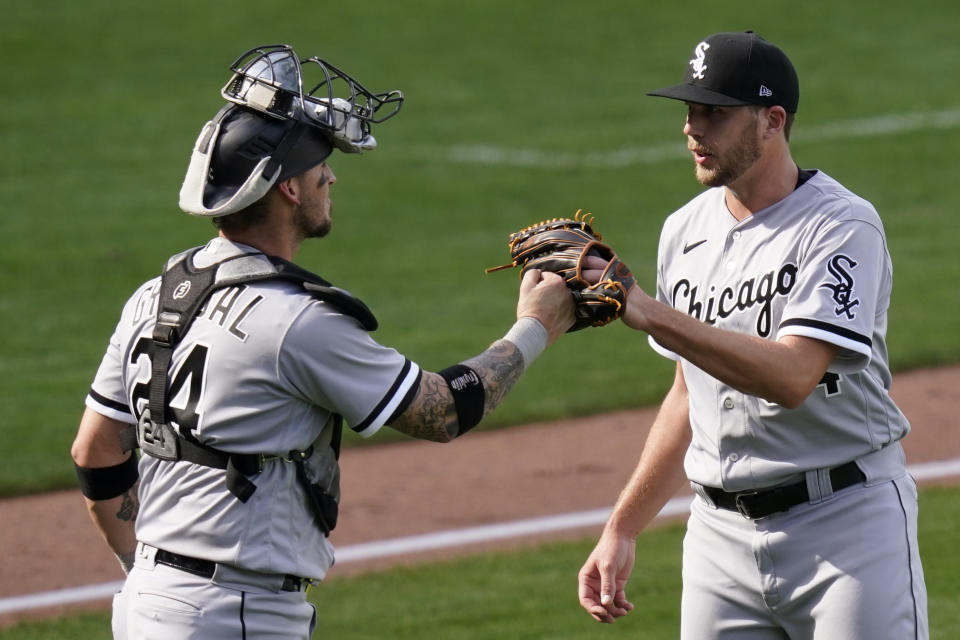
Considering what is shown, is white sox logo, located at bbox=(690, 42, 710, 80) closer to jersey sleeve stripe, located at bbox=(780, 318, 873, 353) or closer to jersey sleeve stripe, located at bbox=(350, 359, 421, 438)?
jersey sleeve stripe, located at bbox=(780, 318, 873, 353)

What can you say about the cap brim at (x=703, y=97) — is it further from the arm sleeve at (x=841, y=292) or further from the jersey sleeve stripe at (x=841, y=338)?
the jersey sleeve stripe at (x=841, y=338)

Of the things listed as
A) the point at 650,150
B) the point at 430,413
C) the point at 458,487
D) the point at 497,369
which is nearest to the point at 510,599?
the point at 458,487

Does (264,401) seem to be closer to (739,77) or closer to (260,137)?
(260,137)

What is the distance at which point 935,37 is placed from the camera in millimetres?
22797

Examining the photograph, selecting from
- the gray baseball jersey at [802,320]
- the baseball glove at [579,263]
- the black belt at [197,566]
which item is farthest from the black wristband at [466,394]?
the gray baseball jersey at [802,320]

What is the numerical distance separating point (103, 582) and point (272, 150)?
13.3 ft

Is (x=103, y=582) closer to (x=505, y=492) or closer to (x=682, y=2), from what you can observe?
(x=505, y=492)

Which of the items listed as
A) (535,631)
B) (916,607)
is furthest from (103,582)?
(916,607)

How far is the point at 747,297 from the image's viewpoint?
4.25 m

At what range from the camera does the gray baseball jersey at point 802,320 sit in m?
4.05

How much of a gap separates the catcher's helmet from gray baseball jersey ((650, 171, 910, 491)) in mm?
1237

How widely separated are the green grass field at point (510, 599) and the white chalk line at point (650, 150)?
995 cm

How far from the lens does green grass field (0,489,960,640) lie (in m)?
6.38

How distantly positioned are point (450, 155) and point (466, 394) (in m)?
13.8
